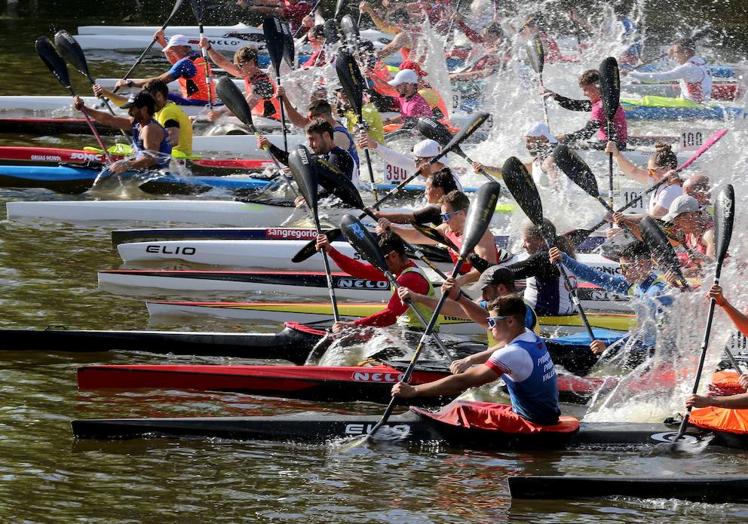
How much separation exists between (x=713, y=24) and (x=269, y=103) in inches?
446

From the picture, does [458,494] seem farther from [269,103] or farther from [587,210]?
[269,103]

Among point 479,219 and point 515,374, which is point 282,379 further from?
point 515,374

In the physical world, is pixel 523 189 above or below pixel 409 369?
above

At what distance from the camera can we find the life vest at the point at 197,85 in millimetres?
17141

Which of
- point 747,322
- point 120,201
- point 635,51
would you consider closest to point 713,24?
point 635,51

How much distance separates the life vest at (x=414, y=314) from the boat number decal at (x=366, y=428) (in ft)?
4.46

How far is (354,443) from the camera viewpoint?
322 inches

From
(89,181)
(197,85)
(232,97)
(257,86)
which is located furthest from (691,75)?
(89,181)

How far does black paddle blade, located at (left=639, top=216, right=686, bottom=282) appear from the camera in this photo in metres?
8.91

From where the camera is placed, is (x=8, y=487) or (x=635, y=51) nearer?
(x=8, y=487)

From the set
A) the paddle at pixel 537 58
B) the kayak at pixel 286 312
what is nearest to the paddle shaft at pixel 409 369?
the kayak at pixel 286 312

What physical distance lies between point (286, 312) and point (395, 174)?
394 centimetres

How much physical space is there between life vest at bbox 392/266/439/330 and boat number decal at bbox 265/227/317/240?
333cm

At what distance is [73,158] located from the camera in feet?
49.0
